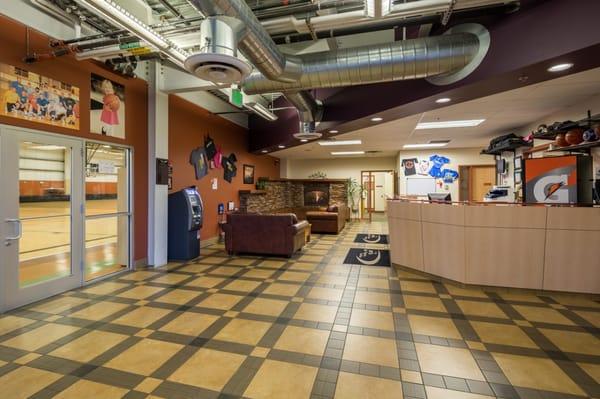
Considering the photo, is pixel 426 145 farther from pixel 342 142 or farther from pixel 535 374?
pixel 535 374

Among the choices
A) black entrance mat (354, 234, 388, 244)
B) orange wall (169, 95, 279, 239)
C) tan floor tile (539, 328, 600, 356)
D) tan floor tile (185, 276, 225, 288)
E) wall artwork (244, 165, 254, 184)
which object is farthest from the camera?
wall artwork (244, 165, 254, 184)

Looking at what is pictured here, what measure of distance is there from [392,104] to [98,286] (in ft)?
16.3

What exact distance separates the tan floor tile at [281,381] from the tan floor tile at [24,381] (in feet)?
4.71

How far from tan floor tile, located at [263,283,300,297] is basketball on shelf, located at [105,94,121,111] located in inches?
141

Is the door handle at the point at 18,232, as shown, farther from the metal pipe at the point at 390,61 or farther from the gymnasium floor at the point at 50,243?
the metal pipe at the point at 390,61

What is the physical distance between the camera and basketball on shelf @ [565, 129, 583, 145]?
4391 mm

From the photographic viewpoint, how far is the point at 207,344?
2.62 metres

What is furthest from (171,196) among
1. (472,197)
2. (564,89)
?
(472,197)

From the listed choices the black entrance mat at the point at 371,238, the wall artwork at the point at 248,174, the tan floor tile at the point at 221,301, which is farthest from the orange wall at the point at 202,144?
the black entrance mat at the point at 371,238

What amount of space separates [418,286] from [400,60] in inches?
115

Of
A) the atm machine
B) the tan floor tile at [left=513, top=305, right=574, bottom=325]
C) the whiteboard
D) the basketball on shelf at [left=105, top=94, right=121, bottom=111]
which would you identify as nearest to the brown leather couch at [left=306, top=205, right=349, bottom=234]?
the whiteboard

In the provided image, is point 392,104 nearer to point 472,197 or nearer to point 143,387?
point 143,387

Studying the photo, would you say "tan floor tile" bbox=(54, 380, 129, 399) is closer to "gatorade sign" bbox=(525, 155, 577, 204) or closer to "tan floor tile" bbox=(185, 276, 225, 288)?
"tan floor tile" bbox=(185, 276, 225, 288)

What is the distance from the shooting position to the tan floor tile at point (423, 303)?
3.41m
